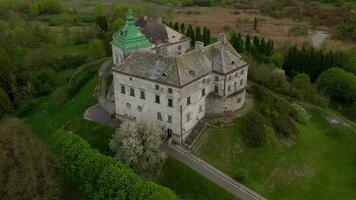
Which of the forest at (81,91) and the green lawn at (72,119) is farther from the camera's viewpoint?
the green lawn at (72,119)

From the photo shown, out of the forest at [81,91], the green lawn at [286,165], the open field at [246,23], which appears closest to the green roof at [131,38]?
the forest at [81,91]

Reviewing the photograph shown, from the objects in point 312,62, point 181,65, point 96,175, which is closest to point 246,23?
point 312,62

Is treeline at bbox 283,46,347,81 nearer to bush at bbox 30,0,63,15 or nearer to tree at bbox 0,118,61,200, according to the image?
tree at bbox 0,118,61,200

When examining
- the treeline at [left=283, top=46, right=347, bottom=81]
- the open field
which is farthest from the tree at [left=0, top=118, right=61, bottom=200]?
the open field

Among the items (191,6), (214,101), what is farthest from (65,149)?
(191,6)

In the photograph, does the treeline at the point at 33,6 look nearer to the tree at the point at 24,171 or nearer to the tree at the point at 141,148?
the tree at the point at 24,171

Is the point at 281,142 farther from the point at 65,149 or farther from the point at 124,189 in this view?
the point at 65,149

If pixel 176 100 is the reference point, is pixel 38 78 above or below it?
below
